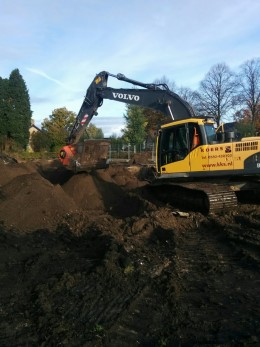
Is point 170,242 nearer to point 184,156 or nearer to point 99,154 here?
point 184,156

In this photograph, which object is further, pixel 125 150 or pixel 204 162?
pixel 125 150

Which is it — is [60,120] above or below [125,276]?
above

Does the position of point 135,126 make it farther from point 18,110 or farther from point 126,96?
point 126,96

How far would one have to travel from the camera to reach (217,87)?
173 feet

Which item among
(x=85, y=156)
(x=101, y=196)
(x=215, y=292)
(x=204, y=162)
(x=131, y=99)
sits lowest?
(x=215, y=292)

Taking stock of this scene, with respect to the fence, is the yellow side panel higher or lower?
lower

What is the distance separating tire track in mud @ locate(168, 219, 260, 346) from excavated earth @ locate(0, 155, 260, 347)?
0.04 feet

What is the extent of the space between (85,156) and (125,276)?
12.7m

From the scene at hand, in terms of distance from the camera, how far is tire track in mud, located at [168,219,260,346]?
4.11 m

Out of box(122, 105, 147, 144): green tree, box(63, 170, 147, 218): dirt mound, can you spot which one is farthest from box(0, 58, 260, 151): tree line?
box(63, 170, 147, 218): dirt mound

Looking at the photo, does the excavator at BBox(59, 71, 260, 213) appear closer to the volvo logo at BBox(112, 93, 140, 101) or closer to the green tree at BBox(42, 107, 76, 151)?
the volvo logo at BBox(112, 93, 140, 101)

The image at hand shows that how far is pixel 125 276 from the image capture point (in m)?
5.87

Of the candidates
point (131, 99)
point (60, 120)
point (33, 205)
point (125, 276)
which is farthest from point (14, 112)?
point (125, 276)

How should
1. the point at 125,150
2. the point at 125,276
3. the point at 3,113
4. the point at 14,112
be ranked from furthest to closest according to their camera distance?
1. the point at 14,112
2. the point at 3,113
3. the point at 125,150
4. the point at 125,276
